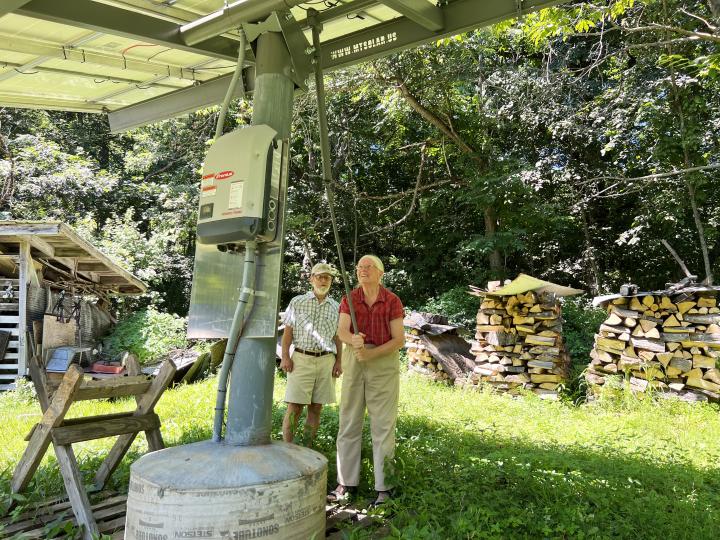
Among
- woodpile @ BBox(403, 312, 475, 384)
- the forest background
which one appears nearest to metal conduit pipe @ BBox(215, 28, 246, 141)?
woodpile @ BBox(403, 312, 475, 384)

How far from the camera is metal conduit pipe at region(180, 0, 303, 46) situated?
116 inches

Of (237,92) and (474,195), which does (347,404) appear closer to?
(237,92)

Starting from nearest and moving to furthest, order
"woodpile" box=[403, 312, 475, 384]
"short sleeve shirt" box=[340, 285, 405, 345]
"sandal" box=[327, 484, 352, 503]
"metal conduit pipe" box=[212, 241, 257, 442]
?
"metal conduit pipe" box=[212, 241, 257, 442] < "sandal" box=[327, 484, 352, 503] < "short sleeve shirt" box=[340, 285, 405, 345] < "woodpile" box=[403, 312, 475, 384]

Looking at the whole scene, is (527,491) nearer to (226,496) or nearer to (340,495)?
(340,495)

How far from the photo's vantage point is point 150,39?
351cm

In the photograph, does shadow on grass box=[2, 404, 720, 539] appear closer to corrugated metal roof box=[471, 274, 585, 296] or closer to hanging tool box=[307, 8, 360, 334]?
hanging tool box=[307, 8, 360, 334]

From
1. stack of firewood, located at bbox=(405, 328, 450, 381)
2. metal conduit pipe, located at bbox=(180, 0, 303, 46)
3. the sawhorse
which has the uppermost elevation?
metal conduit pipe, located at bbox=(180, 0, 303, 46)

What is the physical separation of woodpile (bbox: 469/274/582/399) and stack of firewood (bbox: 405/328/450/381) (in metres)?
0.79

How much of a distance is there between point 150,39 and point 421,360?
832cm

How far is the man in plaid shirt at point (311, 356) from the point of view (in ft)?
15.6

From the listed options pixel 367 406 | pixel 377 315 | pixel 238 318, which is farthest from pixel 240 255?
pixel 367 406

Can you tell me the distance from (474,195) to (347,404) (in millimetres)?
10937

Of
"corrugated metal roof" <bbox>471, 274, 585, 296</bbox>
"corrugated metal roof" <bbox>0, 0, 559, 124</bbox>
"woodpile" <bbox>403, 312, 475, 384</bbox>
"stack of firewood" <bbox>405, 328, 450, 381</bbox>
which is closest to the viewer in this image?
"corrugated metal roof" <bbox>0, 0, 559, 124</bbox>

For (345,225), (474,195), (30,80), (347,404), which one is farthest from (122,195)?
(347,404)
